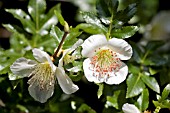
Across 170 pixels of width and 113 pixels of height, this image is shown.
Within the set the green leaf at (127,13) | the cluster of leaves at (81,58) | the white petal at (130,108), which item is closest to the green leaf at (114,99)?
the cluster of leaves at (81,58)

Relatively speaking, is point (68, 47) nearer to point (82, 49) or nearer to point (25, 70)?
point (82, 49)

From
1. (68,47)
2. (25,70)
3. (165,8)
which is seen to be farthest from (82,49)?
(165,8)

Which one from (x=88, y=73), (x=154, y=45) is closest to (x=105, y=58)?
(x=88, y=73)

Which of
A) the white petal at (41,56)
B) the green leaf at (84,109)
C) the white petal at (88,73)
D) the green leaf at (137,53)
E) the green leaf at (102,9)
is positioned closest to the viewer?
the white petal at (41,56)

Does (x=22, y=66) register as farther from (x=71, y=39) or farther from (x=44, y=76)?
(x=71, y=39)

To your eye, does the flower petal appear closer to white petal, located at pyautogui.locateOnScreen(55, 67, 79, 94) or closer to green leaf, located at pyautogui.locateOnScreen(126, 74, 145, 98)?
white petal, located at pyautogui.locateOnScreen(55, 67, 79, 94)

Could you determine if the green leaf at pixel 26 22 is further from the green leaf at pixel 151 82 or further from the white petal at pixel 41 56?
the green leaf at pixel 151 82
